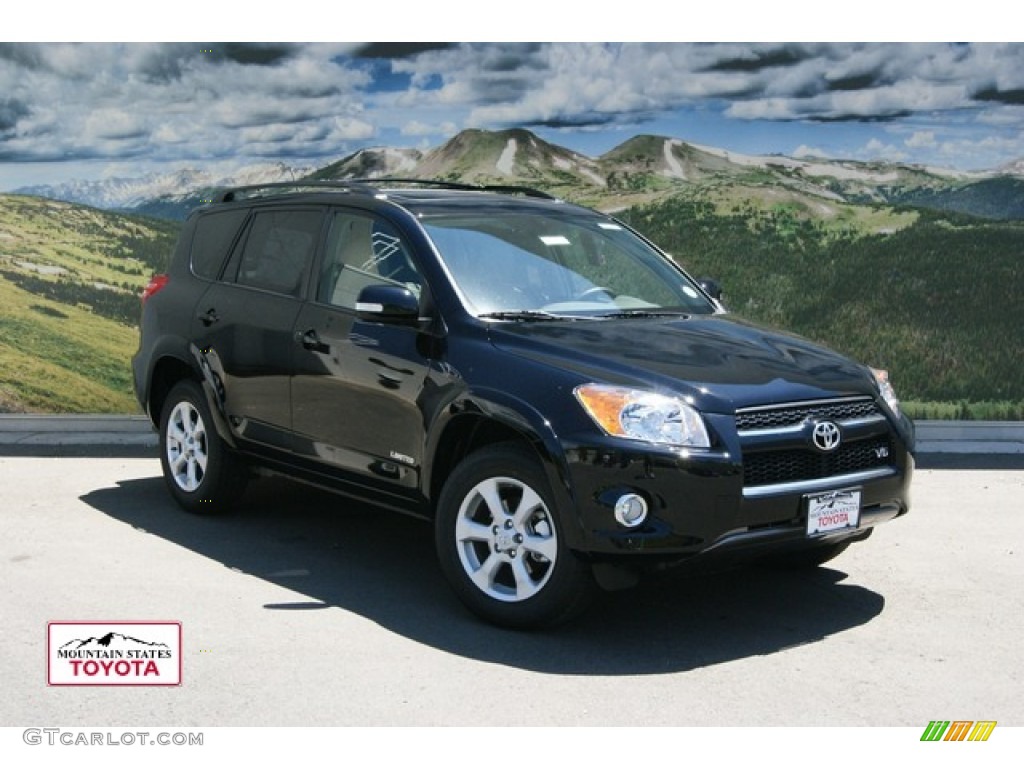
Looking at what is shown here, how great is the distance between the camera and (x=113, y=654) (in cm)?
543

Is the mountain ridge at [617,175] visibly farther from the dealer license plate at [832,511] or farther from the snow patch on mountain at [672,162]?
the dealer license plate at [832,511]

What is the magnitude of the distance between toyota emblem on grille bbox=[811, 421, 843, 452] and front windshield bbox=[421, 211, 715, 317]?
128 cm

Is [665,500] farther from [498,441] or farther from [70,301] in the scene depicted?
[70,301]

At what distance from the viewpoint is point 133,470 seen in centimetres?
959

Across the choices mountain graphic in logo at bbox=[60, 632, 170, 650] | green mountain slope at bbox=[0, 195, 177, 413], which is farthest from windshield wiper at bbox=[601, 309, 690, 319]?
green mountain slope at bbox=[0, 195, 177, 413]

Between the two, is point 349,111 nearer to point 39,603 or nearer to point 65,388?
point 65,388

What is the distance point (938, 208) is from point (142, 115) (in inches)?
258

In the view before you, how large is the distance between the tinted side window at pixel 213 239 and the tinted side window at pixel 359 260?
1.07m

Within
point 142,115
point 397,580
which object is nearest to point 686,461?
point 397,580

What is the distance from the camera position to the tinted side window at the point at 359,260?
6672 millimetres

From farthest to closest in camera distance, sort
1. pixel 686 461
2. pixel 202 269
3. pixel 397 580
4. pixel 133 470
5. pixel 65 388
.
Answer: pixel 65 388 → pixel 133 470 → pixel 202 269 → pixel 397 580 → pixel 686 461

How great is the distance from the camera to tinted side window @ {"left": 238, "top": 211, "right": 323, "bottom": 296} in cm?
718

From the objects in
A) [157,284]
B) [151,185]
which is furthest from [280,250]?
[151,185]

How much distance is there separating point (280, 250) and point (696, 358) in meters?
2.55
